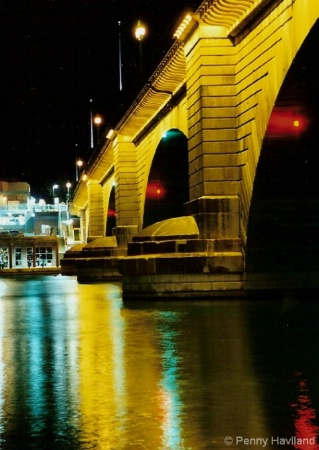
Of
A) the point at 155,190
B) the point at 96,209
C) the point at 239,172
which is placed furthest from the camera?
the point at 96,209

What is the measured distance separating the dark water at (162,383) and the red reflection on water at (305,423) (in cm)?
1

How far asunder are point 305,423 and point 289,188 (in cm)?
1689

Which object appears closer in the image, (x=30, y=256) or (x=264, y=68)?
(x=264, y=68)

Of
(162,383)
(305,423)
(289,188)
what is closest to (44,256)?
(289,188)

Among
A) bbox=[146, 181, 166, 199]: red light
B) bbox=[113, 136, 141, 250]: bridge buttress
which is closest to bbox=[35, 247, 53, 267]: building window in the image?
bbox=[113, 136, 141, 250]: bridge buttress

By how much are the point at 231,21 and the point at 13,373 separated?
14.6 meters

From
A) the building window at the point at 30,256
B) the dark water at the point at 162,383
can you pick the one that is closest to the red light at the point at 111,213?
the building window at the point at 30,256

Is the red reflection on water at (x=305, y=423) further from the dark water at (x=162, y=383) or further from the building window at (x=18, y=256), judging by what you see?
the building window at (x=18, y=256)

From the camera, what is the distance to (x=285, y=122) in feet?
70.0

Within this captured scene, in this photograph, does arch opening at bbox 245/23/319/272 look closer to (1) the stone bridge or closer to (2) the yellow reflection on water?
(1) the stone bridge

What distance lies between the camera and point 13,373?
9969mm

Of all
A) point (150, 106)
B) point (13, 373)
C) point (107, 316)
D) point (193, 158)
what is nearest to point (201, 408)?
point (13, 373)

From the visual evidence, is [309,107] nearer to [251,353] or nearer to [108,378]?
[251,353]

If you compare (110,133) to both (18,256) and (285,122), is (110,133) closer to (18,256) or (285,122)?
(285,122)
